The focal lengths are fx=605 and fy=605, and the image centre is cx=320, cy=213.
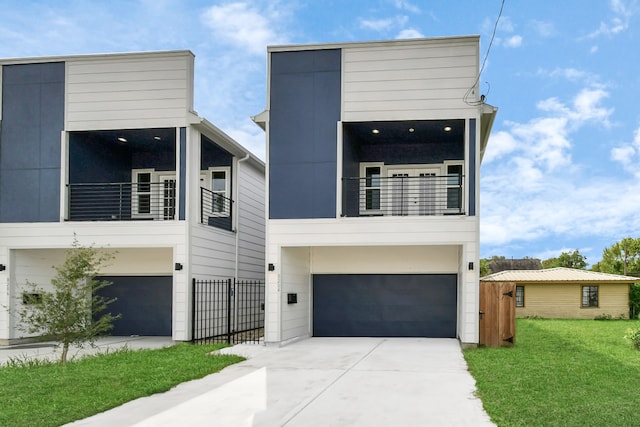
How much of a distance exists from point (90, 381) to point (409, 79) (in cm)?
929

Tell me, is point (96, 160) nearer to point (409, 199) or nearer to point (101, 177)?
point (101, 177)

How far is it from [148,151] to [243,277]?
4.72m

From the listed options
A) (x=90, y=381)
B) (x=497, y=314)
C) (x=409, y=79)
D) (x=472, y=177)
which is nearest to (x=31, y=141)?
(x=90, y=381)

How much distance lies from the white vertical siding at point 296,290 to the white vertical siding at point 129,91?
4.22 m

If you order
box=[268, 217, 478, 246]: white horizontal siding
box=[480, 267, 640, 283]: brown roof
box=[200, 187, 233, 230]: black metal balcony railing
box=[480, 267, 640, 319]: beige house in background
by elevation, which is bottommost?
box=[480, 267, 640, 319]: beige house in background

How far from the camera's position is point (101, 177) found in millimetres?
16719

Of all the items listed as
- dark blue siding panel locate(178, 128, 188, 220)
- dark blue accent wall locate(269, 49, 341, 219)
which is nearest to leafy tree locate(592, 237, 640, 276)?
dark blue accent wall locate(269, 49, 341, 219)

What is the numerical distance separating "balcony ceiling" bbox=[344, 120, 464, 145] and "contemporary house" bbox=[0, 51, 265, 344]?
3765 mm

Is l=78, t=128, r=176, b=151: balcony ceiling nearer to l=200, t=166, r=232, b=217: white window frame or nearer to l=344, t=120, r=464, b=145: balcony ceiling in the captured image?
l=200, t=166, r=232, b=217: white window frame

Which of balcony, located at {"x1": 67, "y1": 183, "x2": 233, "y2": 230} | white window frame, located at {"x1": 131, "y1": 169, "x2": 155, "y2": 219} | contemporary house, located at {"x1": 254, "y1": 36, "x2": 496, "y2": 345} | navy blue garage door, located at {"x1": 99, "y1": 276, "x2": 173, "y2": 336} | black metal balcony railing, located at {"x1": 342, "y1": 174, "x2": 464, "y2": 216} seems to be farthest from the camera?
white window frame, located at {"x1": 131, "y1": 169, "x2": 155, "y2": 219}

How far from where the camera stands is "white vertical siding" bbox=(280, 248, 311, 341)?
1426cm

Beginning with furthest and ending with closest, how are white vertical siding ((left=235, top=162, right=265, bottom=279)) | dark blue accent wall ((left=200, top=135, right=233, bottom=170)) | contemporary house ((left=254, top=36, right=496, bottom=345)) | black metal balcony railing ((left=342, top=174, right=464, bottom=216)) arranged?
white vertical siding ((left=235, top=162, right=265, bottom=279)) → dark blue accent wall ((left=200, top=135, right=233, bottom=170)) → black metal balcony railing ((left=342, top=174, right=464, bottom=216)) → contemporary house ((left=254, top=36, right=496, bottom=345))

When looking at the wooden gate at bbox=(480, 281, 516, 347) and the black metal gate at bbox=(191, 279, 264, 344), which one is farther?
the black metal gate at bbox=(191, 279, 264, 344)

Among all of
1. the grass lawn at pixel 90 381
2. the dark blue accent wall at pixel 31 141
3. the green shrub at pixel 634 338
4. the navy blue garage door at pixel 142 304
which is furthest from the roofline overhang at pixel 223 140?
the green shrub at pixel 634 338
